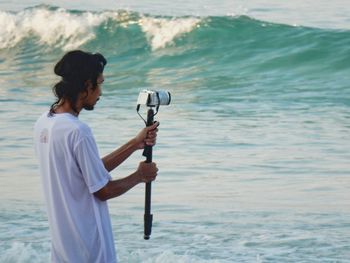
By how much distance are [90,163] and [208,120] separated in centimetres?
974

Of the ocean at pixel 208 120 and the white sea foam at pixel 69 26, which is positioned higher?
the ocean at pixel 208 120

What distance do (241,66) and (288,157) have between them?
8124 millimetres

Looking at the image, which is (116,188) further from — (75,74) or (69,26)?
(69,26)

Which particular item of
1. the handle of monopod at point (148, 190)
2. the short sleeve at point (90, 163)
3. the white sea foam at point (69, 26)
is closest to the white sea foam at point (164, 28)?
the white sea foam at point (69, 26)

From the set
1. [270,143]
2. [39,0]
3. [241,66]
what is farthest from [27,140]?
[39,0]

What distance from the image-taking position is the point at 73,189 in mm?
4695

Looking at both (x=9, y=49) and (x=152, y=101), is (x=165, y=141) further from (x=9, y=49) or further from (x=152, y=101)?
(x=9, y=49)

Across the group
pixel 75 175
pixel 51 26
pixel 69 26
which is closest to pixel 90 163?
pixel 75 175

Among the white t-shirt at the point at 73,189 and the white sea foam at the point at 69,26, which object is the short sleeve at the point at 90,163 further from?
the white sea foam at the point at 69,26

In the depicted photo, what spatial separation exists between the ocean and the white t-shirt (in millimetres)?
3086

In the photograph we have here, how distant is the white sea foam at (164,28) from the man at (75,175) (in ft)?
55.9

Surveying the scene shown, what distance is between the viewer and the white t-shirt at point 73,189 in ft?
15.2

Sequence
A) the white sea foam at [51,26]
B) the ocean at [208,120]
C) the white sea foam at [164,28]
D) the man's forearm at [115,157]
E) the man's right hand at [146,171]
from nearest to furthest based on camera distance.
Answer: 1. the man's right hand at [146,171]
2. the man's forearm at [115,157]
3. the ocean at [208,120]
4. the white sea foam at [164,28]
5. the white sea foam at [51,26]

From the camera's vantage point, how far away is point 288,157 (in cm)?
1134
